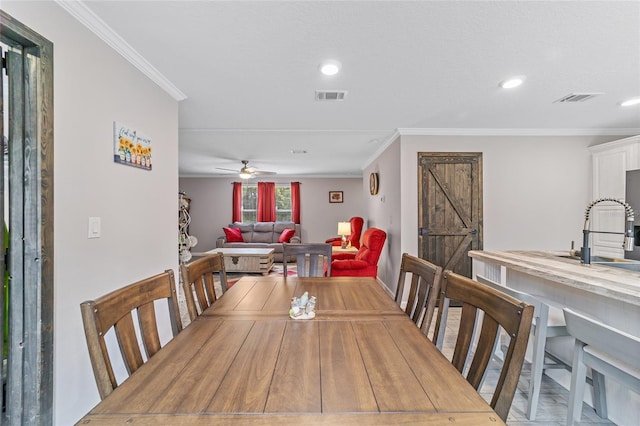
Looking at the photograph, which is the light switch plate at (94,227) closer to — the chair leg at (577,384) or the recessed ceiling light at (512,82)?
the chair leg at (577,384)

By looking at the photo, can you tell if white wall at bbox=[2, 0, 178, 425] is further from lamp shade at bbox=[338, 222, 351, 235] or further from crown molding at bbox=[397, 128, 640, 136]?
lamp shade at bbox=[338, 222, 351, 235]

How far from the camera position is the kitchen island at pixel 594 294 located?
4.66ft

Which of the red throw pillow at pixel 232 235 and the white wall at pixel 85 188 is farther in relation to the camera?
the red throw pillow at pixel 232 235

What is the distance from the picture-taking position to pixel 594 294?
1.74m

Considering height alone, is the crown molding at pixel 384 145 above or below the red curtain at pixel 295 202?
above

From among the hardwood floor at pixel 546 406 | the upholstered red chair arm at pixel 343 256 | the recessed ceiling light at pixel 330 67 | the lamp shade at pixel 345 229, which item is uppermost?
the recessed ceiling light at pixel 330 67

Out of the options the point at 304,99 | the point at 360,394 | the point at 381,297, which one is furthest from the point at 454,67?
the point at 360,394

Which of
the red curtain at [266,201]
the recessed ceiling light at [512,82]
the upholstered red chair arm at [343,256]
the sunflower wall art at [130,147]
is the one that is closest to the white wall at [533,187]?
the recessed ceiling light at [512,82]

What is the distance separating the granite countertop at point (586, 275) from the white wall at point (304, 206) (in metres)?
6.31

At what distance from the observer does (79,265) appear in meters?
1.68

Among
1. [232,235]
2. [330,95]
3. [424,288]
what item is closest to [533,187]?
[330,95]

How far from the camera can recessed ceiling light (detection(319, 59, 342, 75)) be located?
7.28 ft

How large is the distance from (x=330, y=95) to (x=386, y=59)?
0.75 metres

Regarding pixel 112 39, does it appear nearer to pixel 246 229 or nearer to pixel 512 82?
pixel 512 82
